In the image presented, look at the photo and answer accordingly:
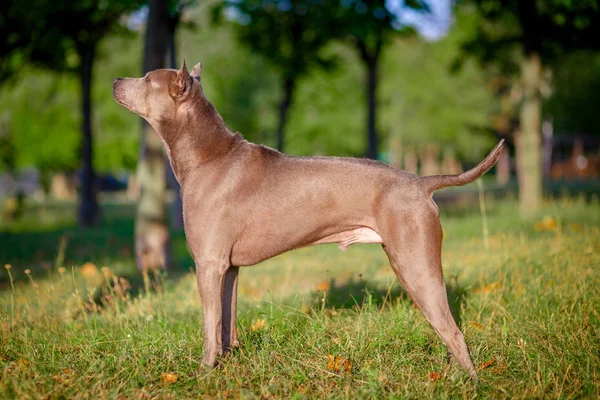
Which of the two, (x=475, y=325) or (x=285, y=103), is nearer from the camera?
(x=475, y=325)

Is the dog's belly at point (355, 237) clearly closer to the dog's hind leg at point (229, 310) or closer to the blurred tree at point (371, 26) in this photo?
the dog's hind leg at point (229, 310)

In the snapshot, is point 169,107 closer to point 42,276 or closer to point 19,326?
point 19,326

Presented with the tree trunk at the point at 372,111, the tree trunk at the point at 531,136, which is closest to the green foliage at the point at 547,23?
the tree trunk at the point at 531,136

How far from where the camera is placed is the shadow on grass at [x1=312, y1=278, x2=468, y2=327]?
6082mm

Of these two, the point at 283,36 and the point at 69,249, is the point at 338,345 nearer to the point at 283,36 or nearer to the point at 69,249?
the point at 69,249

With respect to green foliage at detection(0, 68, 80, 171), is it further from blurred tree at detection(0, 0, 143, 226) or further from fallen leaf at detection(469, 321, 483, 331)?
fallen leaf at detection(469, 321, 483, 331)

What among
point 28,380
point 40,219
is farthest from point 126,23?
point 28,380

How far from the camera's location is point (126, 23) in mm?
18078

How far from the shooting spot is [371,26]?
15.0m

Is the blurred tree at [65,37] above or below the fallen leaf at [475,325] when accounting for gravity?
above

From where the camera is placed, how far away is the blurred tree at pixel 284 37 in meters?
18.1

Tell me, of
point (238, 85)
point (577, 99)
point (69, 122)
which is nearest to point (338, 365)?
point (238, 85)

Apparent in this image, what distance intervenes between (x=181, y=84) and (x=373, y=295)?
3154 mm

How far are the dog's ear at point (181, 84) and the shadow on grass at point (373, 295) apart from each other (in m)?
2.48
